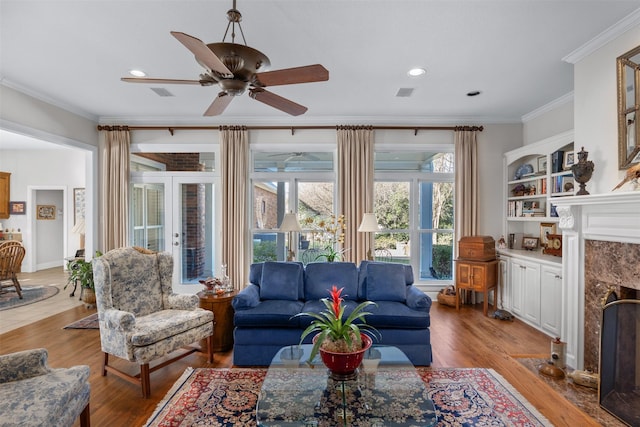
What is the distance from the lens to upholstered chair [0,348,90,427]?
152 centimetres

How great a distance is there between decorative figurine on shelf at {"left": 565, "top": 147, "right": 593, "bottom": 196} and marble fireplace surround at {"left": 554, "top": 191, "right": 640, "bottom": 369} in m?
0.13

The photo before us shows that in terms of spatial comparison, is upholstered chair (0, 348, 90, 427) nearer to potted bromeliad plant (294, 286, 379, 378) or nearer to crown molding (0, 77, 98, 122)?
potted bromeliad plant (294, 286, 379, 378)

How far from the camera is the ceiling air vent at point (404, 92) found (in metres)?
3.89

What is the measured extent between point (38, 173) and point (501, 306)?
33.6ft

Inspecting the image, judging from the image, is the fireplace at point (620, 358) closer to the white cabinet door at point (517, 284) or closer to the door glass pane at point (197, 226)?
the white cabinet door at point (517, 284)

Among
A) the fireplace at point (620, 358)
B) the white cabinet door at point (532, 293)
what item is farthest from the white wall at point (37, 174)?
the fireplace at point (620, 358)

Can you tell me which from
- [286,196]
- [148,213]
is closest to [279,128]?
[286,196]

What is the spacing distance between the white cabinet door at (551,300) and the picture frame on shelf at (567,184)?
3.23ft

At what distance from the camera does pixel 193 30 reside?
8.81 ft

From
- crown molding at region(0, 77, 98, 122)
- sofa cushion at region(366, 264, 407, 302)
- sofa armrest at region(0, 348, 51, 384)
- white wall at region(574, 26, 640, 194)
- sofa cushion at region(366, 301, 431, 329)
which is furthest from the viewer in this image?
crown molding at region(0, 77, 98, 122)

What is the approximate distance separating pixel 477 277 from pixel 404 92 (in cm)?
274

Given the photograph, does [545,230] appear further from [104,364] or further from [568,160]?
[104,364]

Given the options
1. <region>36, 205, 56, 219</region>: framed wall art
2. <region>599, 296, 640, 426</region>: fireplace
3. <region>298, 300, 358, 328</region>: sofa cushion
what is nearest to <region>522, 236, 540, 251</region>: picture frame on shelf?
<region>599, 296, 640, 426</region>: fireplace

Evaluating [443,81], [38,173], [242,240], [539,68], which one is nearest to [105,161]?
[242,240]
